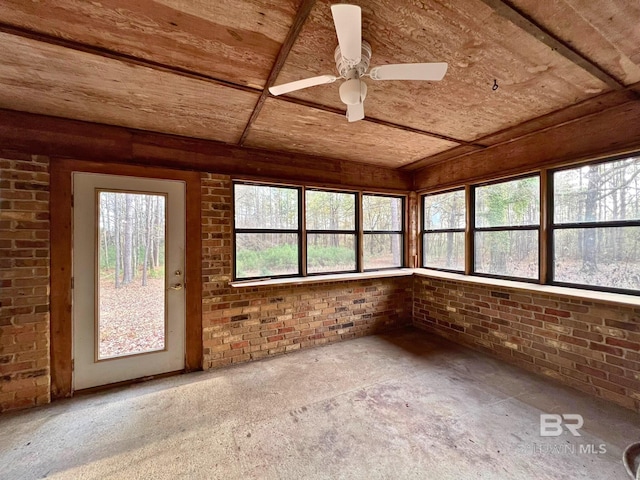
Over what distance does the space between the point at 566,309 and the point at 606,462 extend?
4.37 feet

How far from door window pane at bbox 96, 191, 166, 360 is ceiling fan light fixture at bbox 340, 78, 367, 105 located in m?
2.30

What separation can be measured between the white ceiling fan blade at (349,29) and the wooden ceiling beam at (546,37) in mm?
650

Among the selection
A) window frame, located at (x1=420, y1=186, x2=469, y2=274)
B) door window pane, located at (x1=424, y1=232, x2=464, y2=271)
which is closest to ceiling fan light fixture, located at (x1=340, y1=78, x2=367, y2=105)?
window frame, located at (x1=420, y1=186, x2=469, y2=274)

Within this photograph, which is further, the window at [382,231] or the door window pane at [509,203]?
the window at [382,231]

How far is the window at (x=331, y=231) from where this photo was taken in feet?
12.3

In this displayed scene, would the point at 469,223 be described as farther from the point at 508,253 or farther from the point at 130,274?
the point at 130,274

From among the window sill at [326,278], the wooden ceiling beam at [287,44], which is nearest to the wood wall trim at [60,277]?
the window sill at [326,278]

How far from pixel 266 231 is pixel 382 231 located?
6.44ft

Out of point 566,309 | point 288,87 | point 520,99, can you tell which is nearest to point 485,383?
point 566,309

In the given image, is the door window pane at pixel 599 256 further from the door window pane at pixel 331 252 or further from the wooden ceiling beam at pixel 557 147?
the door window pane at pixel 331 252

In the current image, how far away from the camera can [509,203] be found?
3271 mm

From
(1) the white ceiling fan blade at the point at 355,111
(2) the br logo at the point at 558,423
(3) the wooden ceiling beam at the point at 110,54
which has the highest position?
(3) the wooden ceiling beam at the point at 110,54

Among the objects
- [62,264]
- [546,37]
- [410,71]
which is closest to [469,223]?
[546,37]

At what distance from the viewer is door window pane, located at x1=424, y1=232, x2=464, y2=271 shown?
12.7ft
